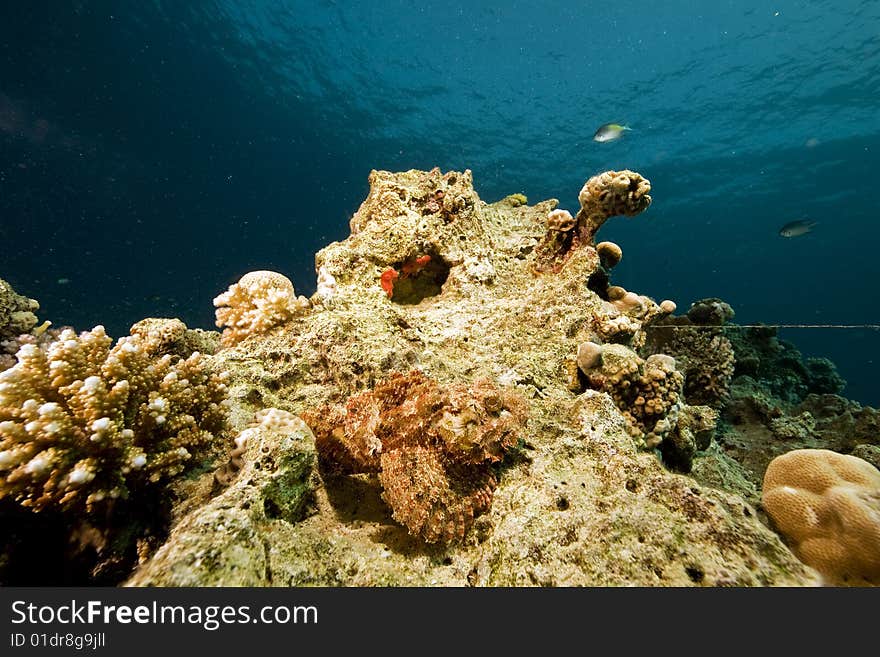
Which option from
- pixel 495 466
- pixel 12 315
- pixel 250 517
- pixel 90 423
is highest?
pixel 12 315

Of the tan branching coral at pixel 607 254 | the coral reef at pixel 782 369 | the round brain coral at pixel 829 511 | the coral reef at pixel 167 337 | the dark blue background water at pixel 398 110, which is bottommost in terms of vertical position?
the round brain coral at pixel 829 511

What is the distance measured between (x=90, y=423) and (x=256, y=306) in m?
2.36

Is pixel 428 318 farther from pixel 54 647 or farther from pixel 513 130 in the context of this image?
pixel 513 130

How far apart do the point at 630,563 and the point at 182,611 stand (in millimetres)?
2092

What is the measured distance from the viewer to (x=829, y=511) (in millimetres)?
2314

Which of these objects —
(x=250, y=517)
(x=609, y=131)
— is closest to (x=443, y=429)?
(x=250, y=517)

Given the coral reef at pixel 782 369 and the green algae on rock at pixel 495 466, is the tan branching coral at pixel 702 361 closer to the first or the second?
the green algae on rock at pixel 495 466

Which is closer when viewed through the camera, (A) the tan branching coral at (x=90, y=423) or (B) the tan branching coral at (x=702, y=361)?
(A) the tan branching coral at (x=90, y=423)

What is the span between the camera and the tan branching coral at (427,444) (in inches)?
87.7

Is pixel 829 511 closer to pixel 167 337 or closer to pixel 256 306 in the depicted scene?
pixel 256 306

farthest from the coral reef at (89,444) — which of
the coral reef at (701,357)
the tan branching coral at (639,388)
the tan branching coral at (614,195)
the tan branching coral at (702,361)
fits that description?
the coral reef at (701,357)

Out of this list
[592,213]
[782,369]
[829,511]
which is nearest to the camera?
[829,511]

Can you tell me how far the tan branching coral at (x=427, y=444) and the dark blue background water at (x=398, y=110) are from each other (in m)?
18.4

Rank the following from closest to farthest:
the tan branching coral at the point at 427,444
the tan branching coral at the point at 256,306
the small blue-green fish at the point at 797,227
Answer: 1. the tan branching coral at the point at 427,444
2. the tan branching coral at the point at 256,306
3. the small blue-green fish at the point at 797,227
